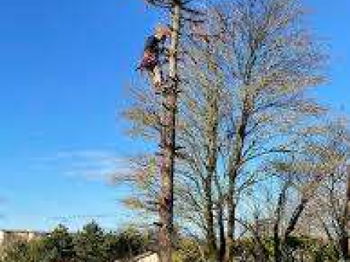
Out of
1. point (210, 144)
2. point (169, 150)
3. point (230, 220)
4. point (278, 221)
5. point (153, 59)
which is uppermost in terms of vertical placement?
point (210, 144)

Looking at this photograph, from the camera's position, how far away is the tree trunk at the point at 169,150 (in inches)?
590

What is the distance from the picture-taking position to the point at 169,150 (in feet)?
51.0

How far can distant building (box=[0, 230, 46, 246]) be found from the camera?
293 feet

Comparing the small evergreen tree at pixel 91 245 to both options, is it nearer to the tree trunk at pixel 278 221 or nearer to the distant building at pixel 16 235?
the distant building at pixel 16 235

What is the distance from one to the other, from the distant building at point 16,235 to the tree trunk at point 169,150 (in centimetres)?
7462

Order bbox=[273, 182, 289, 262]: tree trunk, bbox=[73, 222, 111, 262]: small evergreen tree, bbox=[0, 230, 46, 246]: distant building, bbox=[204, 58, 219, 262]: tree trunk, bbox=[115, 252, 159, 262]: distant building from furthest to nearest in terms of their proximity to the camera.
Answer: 1. bbox=[0, 230, 46, 246]: distant building
2. bbox=[73, 222, 111, 262]: small evergreen tree
3. bbox=[115, 252, 159, 262]: distant building
4. bbox=[273, 182, 289, 262]: tree trunk
5. bbox=[204, 58, 219, 262]: tree trunk

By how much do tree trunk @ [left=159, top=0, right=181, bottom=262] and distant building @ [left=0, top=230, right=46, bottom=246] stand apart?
7462 centimetres

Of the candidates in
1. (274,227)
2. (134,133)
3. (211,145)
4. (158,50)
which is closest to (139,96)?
(134,133)

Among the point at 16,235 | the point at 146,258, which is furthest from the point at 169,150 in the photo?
the point at 16,235

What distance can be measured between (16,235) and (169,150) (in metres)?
78.1

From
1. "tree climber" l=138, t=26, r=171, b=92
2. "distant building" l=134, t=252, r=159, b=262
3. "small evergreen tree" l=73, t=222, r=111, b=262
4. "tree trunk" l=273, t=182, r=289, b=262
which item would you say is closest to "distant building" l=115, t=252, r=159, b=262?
"distant building" l=134, t=252, r=159, b=262

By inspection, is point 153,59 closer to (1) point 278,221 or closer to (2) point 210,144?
(2) point 210,144

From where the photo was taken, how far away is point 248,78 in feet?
95.8

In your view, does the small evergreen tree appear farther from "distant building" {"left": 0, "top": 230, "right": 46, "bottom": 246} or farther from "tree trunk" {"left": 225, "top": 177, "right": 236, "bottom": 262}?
"tree trunk" {"left": 225, "top": 177, "right": 236, "bottom": 262}
